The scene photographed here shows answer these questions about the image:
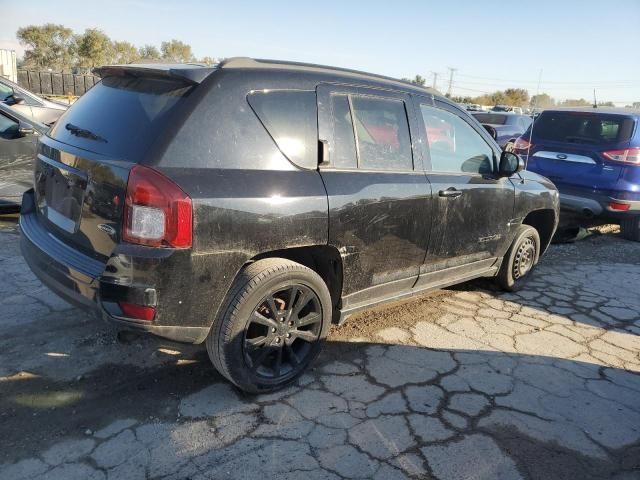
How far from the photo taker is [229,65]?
278cm

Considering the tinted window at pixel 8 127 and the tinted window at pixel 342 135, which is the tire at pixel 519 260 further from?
the tinted window at pixel 8 127

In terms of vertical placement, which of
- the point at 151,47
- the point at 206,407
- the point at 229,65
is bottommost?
the point at 206,407

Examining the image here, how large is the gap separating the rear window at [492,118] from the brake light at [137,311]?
44.7 ft

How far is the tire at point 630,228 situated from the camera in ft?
24.5

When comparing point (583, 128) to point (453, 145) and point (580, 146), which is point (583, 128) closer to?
point (580, 146)

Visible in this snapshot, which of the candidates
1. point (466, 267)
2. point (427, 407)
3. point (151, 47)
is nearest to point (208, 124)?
point (427, 407)

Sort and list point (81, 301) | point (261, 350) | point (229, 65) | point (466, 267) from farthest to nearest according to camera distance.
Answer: point (466, 267) → point (261, 350) → point (229, 65) → point (81, 301)

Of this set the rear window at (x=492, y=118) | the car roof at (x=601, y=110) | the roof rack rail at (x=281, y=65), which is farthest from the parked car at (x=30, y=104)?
the rear window at (x=492, y=118)

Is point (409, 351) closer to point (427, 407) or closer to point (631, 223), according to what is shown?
point (427, 407)

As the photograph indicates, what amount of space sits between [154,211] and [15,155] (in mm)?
Result: 4879

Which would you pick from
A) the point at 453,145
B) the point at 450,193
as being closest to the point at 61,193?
the point at 450,193

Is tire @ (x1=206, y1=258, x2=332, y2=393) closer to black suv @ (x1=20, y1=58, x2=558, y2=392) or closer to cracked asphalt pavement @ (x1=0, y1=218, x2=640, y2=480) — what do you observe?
black suv @ (x1=20, y1=58, x2=558, y2=392)

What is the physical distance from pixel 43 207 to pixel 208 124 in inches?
49.2

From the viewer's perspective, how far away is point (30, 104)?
8.49 meters
